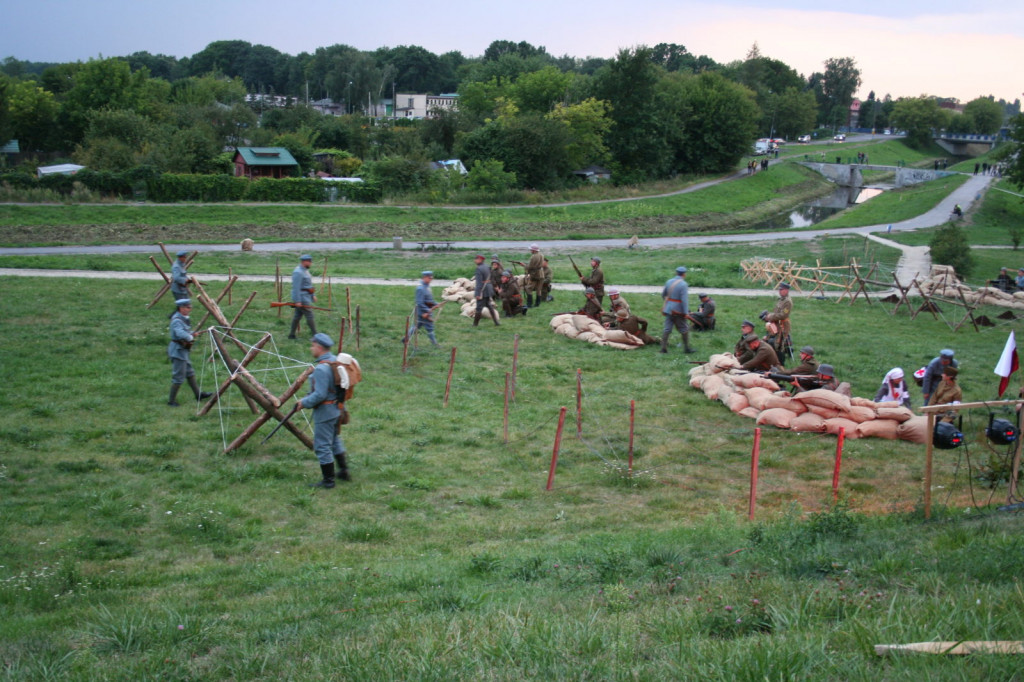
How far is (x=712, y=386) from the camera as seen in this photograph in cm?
1494

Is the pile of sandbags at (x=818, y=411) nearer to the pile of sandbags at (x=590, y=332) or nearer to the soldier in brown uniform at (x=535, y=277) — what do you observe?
the pile of sandbags at (x=590, y=332)

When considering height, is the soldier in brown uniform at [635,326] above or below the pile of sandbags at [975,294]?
below

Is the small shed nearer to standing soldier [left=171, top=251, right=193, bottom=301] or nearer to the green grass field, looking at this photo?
standing soldier [left=171, top=251, right=193, bottom=301]

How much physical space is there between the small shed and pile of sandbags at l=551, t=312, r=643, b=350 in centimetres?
4913

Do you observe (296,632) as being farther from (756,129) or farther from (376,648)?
(756,129)

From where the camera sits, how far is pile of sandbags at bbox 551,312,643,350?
1902 centimetres

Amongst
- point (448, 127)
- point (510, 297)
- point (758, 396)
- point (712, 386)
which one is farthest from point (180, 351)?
point (448, 127)

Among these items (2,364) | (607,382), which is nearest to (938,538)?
(607,382)

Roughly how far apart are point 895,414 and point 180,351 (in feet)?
38.4

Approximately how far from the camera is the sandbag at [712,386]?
48.3 ft

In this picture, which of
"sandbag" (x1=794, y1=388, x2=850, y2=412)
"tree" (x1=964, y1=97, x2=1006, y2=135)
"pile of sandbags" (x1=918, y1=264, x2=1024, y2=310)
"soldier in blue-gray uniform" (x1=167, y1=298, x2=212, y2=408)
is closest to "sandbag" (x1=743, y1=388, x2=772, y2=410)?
"sandbag" (x1=794, y1=388, x2=850, y2=412)

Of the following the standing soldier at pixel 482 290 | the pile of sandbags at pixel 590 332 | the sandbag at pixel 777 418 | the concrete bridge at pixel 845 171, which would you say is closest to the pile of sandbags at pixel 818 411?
the sandbag at pixel 777 418

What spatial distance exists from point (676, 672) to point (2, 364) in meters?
14.7

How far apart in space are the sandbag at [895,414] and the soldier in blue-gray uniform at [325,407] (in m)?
8.58
